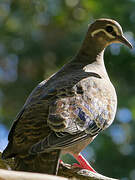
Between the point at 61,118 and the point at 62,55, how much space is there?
6.13 metres

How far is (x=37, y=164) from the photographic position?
4465mm

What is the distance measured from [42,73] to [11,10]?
5.53ft

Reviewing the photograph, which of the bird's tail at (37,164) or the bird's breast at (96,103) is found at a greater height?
the bird's breast at (96,103)

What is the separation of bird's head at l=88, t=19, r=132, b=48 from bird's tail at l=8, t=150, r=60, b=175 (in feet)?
8.02

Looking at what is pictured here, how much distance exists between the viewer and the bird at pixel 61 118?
4.50 metres

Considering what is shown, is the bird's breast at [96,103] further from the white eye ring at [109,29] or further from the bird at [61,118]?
the white eye ring at [109,29]

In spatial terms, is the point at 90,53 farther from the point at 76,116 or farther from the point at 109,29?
the point at 76,116

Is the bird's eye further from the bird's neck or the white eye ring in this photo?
the bird's neck

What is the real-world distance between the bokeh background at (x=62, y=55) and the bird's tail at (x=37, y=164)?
3.99m

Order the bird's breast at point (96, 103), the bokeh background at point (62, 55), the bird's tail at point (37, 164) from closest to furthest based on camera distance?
the bird's tail at point (37, 164) < the bird's breast at point (96, 103) < the bokeh background at point (62, 55)

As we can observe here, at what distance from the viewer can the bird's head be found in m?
6.57

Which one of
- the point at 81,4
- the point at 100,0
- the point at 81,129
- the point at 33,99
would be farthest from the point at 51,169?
the point at 81,4

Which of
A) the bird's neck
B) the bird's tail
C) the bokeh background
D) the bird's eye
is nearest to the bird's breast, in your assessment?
the bird's tail

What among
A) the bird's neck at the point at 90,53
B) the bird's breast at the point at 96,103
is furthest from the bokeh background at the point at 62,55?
the bird's breast at the point at 96,103
